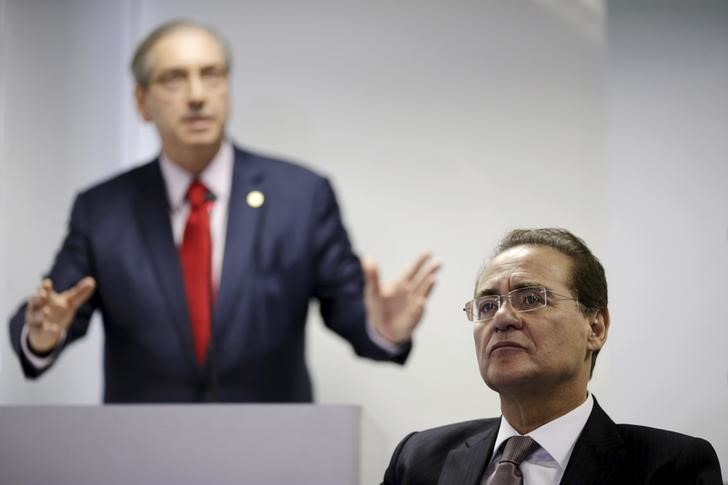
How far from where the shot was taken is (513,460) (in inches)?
77.8

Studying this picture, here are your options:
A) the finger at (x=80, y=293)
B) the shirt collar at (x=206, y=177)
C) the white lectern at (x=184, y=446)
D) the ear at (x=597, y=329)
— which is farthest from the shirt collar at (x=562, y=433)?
the shirt collar at (x=206, y=177)

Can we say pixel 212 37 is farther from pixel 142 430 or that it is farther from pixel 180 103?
pixel 142 430

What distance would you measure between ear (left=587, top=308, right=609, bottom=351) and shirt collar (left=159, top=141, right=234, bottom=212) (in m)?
2.10

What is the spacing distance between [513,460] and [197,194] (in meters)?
2.26

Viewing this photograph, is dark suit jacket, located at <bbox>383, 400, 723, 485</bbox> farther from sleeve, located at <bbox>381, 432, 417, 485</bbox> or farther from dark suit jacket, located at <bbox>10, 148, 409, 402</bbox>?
dark suit jacket, located at <bbox>10, 148, 409, 402</bbox>

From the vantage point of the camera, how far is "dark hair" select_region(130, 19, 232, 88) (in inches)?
158

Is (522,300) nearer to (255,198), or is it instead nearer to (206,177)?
(255,198)

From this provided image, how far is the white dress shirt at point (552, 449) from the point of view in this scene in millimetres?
1960

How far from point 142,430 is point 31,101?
→ 1980mm

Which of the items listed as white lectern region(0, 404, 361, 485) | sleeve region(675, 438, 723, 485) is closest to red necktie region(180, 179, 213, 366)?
white lectern region(0, 404, 361, 485)

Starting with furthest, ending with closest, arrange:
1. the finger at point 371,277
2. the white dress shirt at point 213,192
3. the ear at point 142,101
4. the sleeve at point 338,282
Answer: the ear at point 142,101
the white dress shirt at point 213,192
the sleeve at point 338,282
the finger at point 371,277

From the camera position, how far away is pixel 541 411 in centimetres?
203

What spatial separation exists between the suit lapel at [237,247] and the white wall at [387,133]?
248 millimetres

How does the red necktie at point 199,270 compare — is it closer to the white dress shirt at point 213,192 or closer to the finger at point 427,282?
the white dress shirt at point 213,192
